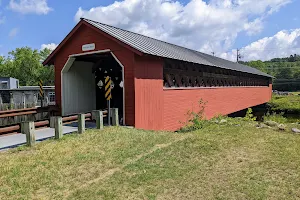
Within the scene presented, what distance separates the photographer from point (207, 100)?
1510 cm

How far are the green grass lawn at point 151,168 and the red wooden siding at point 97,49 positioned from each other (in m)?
2.11

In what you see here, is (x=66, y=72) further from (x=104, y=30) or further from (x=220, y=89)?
(x=220, y=89)

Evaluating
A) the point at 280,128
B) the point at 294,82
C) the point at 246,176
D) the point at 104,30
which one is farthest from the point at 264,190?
the point at 294,82

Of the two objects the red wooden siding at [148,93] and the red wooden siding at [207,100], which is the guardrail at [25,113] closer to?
the red wooden siding at [148,93]

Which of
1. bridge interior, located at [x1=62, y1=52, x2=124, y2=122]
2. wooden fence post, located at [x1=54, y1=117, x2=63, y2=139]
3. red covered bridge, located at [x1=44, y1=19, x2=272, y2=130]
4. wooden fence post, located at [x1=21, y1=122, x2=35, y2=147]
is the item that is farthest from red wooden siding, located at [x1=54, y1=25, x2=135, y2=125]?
wooden fence post, located at [x1=21, y1=122, x2=35, y2=147]

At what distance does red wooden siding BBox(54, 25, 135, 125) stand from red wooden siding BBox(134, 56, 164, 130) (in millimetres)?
212

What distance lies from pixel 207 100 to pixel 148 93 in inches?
244

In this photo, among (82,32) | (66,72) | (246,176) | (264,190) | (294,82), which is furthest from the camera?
(294,82)

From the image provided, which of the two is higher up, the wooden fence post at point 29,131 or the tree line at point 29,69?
the tree line at point 29,69

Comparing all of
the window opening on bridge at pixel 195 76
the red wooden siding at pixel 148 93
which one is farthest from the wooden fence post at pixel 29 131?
the window opening on bridge at pixel 195 76

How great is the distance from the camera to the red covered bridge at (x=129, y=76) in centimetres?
931

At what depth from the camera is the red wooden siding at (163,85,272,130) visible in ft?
37.4

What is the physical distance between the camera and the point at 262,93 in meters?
29.6

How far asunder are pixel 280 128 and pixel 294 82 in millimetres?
71960
